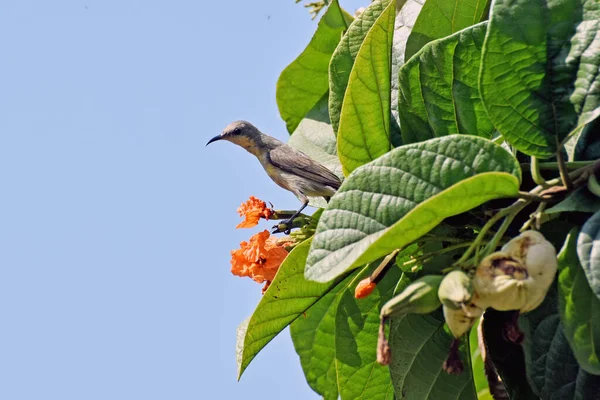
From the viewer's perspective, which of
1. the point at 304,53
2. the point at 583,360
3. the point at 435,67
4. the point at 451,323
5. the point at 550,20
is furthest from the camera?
the point at 304,53

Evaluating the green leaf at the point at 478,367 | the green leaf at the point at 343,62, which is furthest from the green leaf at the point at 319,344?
the green leaf at the point at 478,367

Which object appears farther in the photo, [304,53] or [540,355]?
[304,53]

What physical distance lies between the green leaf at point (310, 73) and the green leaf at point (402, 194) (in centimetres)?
153

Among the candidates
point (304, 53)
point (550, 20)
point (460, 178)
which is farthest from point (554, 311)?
point (304, 53)

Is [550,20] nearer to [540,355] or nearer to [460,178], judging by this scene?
[460,178]

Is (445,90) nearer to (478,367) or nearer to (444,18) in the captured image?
(444,18)

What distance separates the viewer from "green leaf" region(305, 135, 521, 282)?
1835mm

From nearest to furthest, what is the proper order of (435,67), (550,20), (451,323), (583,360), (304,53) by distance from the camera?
(451,323), (583,360), (550,20), (435,67), (304,53)

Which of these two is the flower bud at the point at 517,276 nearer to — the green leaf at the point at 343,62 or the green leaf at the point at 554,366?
the green leaf at the point at 554,366

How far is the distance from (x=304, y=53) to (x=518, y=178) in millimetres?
1771

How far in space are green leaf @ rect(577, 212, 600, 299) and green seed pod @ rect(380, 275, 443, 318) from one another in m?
0.29

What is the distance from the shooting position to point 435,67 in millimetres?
2373

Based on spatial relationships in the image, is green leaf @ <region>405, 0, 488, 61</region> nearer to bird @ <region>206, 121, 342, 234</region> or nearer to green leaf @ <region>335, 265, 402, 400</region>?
green leaf @ <region>335, 265, 402, 400</region>

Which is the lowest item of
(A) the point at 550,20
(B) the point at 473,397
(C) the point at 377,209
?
(B) the point at 473,397
